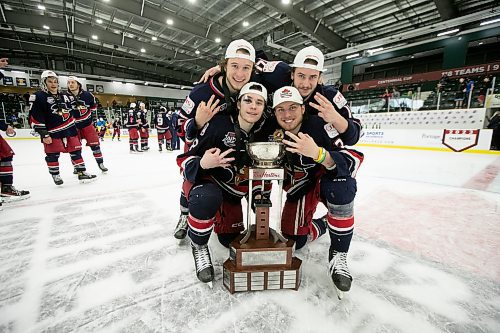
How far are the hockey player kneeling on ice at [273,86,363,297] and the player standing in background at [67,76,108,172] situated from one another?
3.91 metres

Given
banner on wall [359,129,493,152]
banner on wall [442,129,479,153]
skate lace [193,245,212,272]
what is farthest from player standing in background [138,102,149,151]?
banner on wall [442,129,479,153]

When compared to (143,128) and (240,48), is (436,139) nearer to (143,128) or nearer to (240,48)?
(240,48)

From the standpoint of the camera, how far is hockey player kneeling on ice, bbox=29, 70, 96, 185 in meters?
3.36

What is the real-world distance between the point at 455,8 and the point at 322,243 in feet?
44.6

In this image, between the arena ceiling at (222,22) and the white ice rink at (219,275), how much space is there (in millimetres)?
9110

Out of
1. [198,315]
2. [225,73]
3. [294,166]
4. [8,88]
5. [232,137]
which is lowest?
[198,315]

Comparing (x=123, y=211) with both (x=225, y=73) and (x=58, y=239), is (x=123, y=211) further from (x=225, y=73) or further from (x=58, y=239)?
(x=225, y=73)

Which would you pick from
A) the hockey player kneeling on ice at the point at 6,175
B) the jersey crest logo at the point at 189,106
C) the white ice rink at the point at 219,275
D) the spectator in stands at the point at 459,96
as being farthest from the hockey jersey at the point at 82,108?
the spectator in stands at the point at 459,96

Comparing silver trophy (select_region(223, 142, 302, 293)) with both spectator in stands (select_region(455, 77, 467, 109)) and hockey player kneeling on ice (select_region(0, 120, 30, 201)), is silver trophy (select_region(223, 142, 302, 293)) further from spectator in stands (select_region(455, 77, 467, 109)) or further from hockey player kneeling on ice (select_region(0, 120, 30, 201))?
spectator in stands (select_region(455, 77, 467, 109))

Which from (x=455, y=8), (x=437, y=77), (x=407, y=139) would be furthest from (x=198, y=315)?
(x=437, y=77)

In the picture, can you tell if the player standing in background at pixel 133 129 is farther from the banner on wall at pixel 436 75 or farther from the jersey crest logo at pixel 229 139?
the banner on wall at pixel 436 75

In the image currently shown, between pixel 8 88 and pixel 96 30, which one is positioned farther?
pixel 8 88

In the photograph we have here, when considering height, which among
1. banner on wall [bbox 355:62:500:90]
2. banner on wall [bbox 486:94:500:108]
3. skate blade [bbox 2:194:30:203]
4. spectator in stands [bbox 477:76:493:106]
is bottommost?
skate blade [bbox 2:194:30:203]

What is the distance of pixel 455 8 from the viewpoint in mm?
10094
